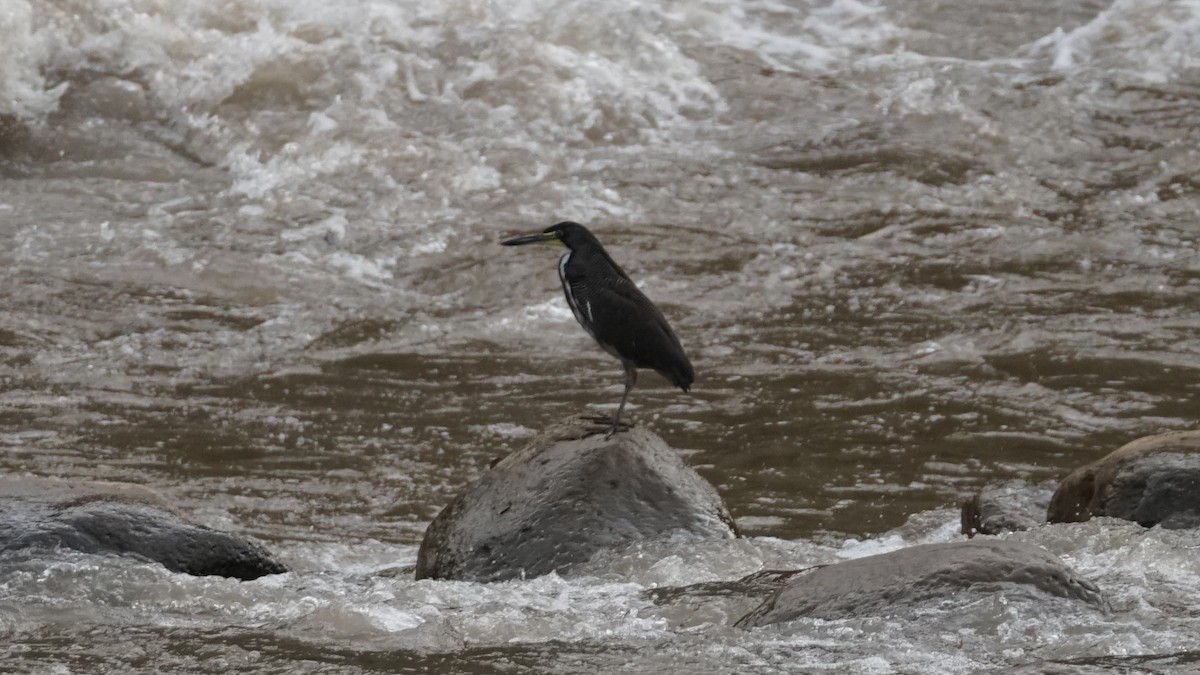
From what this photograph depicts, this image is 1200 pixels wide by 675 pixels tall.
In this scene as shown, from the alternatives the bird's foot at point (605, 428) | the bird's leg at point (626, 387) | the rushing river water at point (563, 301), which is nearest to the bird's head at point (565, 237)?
the bird's leg at point (626, 387)

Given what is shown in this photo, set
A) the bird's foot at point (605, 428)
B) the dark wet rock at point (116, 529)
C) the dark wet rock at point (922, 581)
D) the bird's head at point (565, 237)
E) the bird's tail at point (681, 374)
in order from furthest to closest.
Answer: the bird's head at point (565, 237)
the bird's tail at point (681, 374)
the bird's foot at point (605, 428)
the dark wet rock at point (116, 529)
the dark wet rock at point (922, 581)

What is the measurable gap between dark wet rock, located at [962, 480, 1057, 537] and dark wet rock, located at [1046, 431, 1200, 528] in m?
0.17

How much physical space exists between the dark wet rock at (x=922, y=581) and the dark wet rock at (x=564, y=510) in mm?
857

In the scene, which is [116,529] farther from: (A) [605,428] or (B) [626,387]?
(B) [626,387]

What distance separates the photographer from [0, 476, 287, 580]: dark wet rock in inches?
225

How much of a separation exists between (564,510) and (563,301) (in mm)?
4383

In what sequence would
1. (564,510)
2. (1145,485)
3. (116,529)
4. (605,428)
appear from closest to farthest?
(116,529), (564,510), (605,428), (1145,485)

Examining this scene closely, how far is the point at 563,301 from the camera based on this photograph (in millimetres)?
10227

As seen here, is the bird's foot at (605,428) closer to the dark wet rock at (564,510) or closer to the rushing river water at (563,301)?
the dark wet rock at (564,510)

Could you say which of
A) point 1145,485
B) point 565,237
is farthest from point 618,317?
point 1145,485

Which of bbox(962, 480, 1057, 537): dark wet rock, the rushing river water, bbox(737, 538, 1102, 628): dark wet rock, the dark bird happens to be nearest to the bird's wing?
the dark bird

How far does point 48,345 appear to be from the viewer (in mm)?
9406

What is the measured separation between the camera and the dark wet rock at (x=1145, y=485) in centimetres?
620

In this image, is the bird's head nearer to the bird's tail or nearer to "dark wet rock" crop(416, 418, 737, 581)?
the bird's tail
